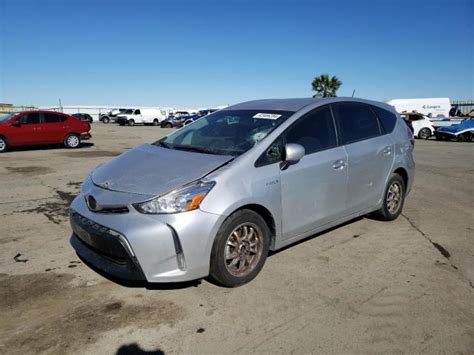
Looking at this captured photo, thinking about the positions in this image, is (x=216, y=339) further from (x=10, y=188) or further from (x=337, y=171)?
(x=10, y=188)

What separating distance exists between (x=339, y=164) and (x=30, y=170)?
344 inches

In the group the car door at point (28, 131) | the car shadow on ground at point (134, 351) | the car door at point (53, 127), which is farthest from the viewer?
the car door at point (53, 127)

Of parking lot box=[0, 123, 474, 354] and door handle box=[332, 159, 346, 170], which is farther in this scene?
door handle box=[332, 159, 346, 170]

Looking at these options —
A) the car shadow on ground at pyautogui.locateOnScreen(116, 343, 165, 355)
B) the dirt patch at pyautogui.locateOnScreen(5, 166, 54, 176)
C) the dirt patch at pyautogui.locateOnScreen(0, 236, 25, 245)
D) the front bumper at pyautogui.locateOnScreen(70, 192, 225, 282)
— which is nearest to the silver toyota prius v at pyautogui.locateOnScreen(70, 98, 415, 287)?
the front bumper at pyautogui.locateOnScreen(70, 192, 225, 282)

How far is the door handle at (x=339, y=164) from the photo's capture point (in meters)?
4.34

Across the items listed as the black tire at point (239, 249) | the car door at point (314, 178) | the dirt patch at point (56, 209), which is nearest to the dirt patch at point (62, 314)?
the black tire at point (239, 249)

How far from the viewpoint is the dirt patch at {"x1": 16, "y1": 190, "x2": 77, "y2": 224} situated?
5.74m

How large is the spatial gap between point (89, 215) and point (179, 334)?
1.31 m

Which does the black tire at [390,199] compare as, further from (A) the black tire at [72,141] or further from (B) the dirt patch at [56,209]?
(A) the black tire at [72,141]

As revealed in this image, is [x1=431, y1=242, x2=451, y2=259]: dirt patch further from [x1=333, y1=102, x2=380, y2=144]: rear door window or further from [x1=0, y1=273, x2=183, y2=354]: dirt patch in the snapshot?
[x1=0, y1=273, x2=183, y2=354]: dirt patch

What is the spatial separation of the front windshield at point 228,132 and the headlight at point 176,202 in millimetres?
705

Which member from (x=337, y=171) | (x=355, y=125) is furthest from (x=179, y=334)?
(x=355, y=125)

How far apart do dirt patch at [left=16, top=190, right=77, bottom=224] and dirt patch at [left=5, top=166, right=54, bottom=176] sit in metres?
3.24

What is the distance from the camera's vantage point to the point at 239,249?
356cm
